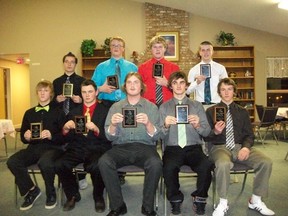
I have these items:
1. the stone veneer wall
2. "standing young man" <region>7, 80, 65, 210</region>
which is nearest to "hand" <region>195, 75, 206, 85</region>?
"standing young man" <region>7, 80, 65, 210</region>

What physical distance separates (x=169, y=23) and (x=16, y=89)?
25.4 feet

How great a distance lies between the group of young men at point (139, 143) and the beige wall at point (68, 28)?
6644 millimetres

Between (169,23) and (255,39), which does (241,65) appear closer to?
(255,39)

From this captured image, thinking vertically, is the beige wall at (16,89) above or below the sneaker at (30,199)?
above

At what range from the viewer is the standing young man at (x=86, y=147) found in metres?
3.00

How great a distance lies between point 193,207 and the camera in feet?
9.93

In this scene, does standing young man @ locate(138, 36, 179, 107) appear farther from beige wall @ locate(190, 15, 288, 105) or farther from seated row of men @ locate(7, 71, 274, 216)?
beige wall @ locate(190, 15, 288, 105)

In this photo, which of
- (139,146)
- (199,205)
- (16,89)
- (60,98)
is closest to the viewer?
(199,205)

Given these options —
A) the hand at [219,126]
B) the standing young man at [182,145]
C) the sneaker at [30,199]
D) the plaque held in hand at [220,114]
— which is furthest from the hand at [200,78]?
the sneaker at [30,199]

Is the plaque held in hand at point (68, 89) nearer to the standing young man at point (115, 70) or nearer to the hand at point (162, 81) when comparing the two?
the standing young man at point (115, 70)

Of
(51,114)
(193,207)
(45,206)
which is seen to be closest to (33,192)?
(45,206)

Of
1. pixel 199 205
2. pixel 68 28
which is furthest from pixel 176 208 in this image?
pixel 68 28

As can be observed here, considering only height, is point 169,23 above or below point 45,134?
above

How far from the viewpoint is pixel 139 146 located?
3.02 m
